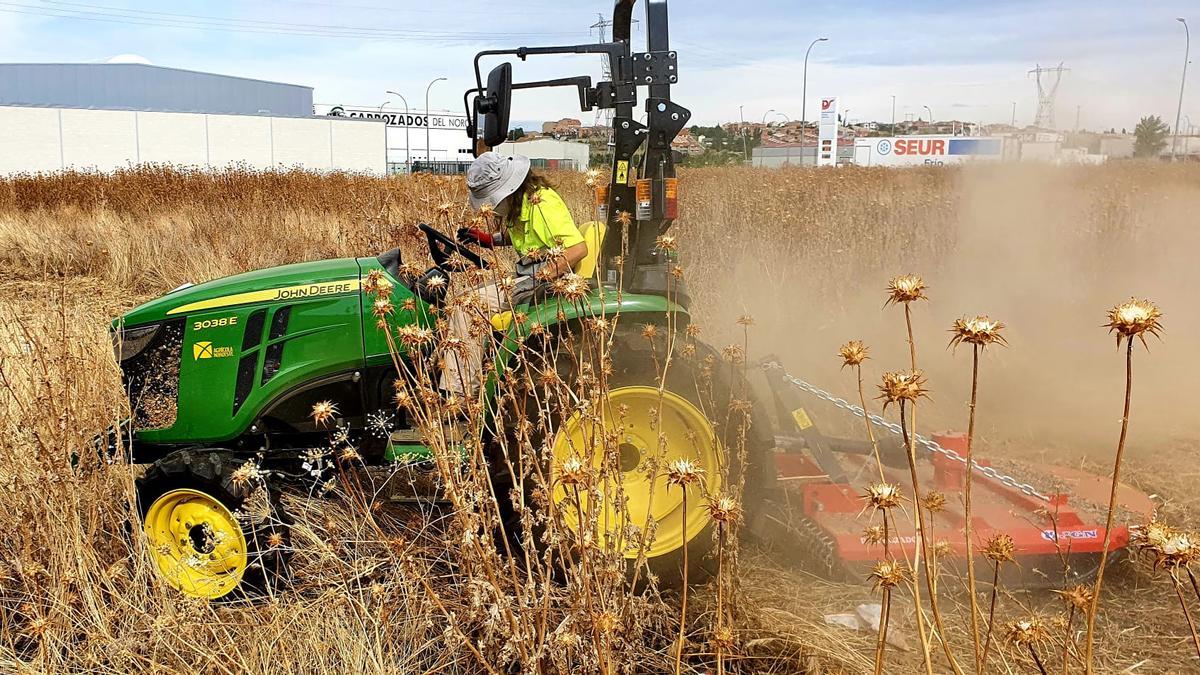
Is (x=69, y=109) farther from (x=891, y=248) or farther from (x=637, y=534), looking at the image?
(x=637, y=534)

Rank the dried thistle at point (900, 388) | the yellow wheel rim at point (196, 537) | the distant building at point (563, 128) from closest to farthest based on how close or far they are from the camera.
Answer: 1. the dried thistle at point (900, 388)
2. the yellow wheel rim at point (196, 537)
3. the distant building at point (563, 128)

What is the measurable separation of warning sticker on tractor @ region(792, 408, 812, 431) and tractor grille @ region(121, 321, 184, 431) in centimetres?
254

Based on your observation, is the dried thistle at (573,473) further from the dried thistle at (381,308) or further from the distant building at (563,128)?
the distant building at (563,128)

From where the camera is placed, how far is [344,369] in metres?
3.54

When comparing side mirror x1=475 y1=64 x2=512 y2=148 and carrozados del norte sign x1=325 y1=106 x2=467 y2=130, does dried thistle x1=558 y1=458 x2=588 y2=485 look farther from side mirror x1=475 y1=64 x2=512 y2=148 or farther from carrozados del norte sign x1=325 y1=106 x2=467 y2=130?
carrozados del norte sign x1=325 y1=106 x2=467 y2=130

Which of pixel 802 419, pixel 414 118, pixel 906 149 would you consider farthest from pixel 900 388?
pixel 414 118

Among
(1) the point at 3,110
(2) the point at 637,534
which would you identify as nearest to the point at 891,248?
(2) the point at 637,534

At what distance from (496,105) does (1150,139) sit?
1817 cm

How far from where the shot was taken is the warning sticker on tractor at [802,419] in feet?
12.6

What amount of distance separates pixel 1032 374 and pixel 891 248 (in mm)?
2332

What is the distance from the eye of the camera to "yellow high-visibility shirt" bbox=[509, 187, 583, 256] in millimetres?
3603

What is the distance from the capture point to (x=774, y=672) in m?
2.72

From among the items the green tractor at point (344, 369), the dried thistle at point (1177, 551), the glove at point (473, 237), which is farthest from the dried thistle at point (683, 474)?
the glove at point (473, 237)

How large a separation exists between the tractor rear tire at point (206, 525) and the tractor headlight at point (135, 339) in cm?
53
